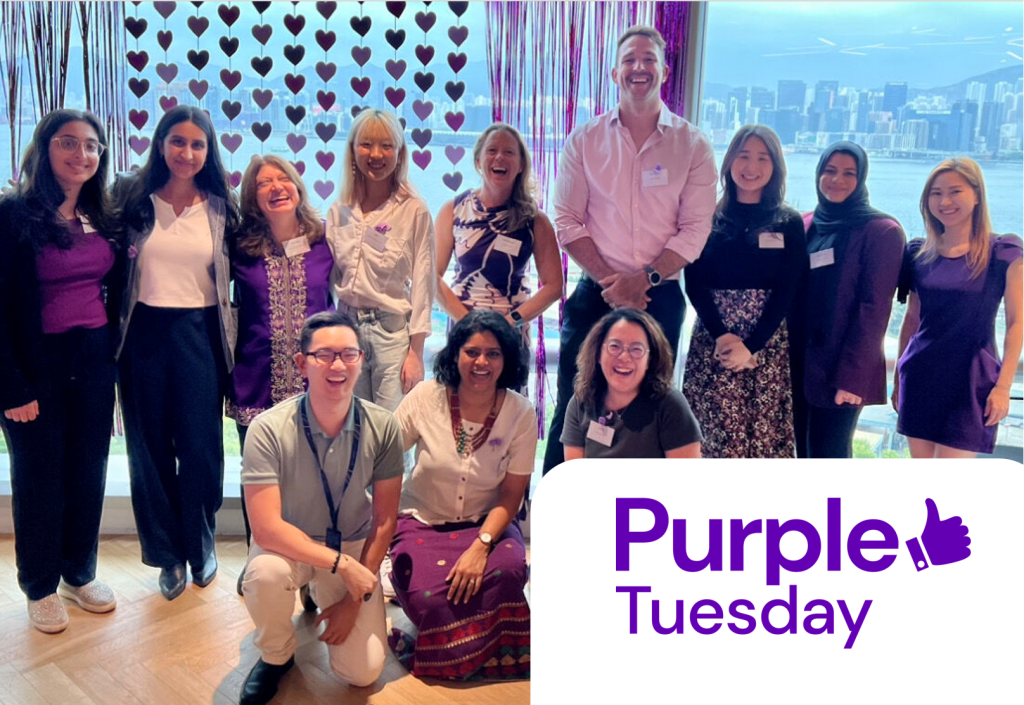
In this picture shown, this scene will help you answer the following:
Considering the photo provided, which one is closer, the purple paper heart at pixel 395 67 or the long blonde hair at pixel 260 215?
the long blonde hair at pixel 260 215

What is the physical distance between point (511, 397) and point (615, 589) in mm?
755

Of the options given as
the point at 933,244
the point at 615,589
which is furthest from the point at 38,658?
the point at 933,244

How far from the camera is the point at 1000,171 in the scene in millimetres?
2916

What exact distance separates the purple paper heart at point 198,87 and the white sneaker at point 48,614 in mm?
1636

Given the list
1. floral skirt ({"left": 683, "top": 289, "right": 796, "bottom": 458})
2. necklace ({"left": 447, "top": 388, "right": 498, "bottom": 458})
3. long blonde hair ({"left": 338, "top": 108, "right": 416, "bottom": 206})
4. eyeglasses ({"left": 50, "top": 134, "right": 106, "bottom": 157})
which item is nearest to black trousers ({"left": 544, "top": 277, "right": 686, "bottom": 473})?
floral skirt ({"left": 683, "top": 289, "right": 796, "bottom": 458})

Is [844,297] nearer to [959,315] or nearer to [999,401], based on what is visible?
[959,315]

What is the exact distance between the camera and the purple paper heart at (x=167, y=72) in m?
3.12

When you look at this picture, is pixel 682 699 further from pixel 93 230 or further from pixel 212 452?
pixel 93 230

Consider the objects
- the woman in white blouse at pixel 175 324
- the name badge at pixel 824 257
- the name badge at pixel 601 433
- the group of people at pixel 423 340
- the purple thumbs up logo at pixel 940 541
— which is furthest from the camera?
the name badge at pixel 824 257

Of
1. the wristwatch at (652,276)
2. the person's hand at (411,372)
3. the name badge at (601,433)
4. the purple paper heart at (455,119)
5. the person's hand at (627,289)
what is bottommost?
the name badge at (601,433)

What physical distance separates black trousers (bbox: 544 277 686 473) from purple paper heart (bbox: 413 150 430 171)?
694mm

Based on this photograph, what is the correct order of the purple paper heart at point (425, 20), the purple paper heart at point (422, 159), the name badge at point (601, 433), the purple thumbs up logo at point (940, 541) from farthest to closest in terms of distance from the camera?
the purple paper heart at point (422, 159) → the purple paper heart at point (425, 20) → the name badge at point (601, 433) → the purple thumbs up logo at point (940, 541)

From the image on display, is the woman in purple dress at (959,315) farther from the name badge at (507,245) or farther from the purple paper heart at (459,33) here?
the purple paper heart at (459,33)

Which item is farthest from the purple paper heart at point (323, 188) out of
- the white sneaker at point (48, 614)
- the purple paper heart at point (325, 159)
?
the white sneaker at point (48, 614)
